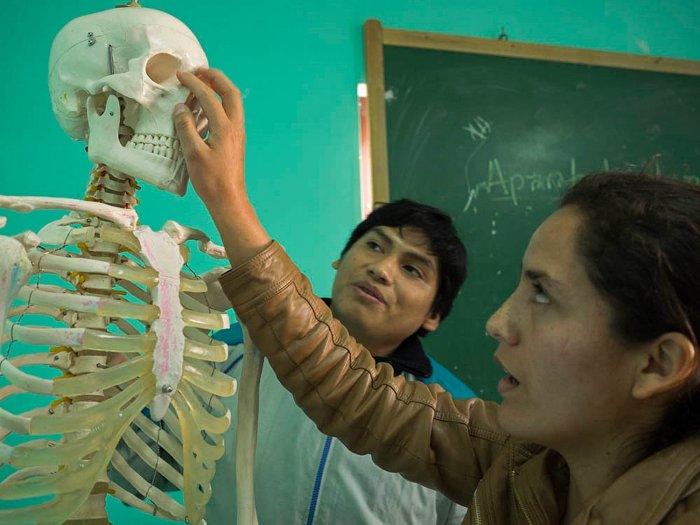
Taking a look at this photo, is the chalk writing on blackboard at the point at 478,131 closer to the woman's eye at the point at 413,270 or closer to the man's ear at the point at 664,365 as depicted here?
the woman's eye at the point at 413,270

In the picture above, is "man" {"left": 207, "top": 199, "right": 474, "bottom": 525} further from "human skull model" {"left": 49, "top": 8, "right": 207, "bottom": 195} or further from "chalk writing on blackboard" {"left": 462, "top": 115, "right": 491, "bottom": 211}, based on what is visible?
"chalk writing on blackboard" {"left": 462, "top": 115, "right": 491, "bottom": 211}

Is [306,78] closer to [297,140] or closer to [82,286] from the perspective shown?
[297,140]

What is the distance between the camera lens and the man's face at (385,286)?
1255mm

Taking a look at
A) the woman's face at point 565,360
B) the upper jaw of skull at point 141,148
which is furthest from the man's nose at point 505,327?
the upper jaw of skull at point 141,148

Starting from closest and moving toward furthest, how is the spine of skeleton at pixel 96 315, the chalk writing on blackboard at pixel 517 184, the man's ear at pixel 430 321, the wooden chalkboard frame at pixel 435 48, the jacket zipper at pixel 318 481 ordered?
1. the spine of skeleton at pixel 96 315
2. the jacket zipper at pixel 318 481
3. the man's ear at pixel 430 321
4. the wooden chalkboard frame at pixel 435 48
5. the chalk writing on blackboard at pixel 517 184

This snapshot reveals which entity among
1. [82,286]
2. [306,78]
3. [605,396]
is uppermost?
[306,78]

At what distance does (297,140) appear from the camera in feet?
6.24

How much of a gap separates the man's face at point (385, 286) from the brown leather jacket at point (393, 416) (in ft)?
0.95

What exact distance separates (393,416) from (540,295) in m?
0.27

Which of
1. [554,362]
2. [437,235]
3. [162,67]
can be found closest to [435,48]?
[437,235]

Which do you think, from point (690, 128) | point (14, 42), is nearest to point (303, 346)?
A: point (14, 42)

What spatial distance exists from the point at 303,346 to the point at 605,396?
0.34 meters

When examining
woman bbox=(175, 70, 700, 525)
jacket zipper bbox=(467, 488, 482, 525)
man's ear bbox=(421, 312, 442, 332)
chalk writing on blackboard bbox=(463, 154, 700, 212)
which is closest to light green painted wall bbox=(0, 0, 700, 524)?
chalk writing on blackboard bbox=(463, 154, 700, 212)

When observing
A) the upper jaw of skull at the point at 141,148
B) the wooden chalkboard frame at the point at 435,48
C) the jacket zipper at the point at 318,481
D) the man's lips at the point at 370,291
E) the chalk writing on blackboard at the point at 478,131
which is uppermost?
the wooden chalkboard frame at the point at 435,48
